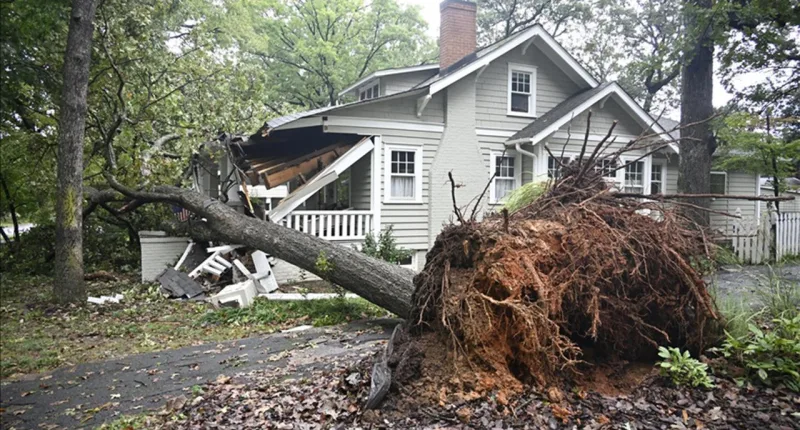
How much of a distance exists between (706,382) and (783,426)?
0.51m

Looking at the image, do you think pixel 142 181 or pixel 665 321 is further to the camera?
pixel 142 181

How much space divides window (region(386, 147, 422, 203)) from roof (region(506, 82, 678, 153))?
295cm

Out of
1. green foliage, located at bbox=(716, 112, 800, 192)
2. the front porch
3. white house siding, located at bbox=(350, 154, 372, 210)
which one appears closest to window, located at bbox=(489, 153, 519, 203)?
white house siding, located at bbox=(350, 154, 372, 210)

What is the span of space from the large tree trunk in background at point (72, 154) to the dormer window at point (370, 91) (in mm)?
9600

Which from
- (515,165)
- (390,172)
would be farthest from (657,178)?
(390,172)

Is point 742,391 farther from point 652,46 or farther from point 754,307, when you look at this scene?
point 652,46

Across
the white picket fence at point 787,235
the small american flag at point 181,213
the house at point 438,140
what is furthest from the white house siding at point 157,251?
the white picket fence at point 787,235

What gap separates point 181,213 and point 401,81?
8.24 meters

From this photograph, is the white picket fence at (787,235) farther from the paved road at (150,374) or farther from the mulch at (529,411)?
the mulch at (529,411)

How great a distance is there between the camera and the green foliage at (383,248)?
11.7m

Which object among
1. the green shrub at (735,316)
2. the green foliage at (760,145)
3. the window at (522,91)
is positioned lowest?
the green shrub at (735,316)

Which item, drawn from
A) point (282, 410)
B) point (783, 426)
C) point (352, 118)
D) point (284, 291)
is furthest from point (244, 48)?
point (783, 426)

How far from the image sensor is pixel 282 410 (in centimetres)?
367

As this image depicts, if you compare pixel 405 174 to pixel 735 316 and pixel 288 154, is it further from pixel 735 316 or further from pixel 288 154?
pixel 735 316
